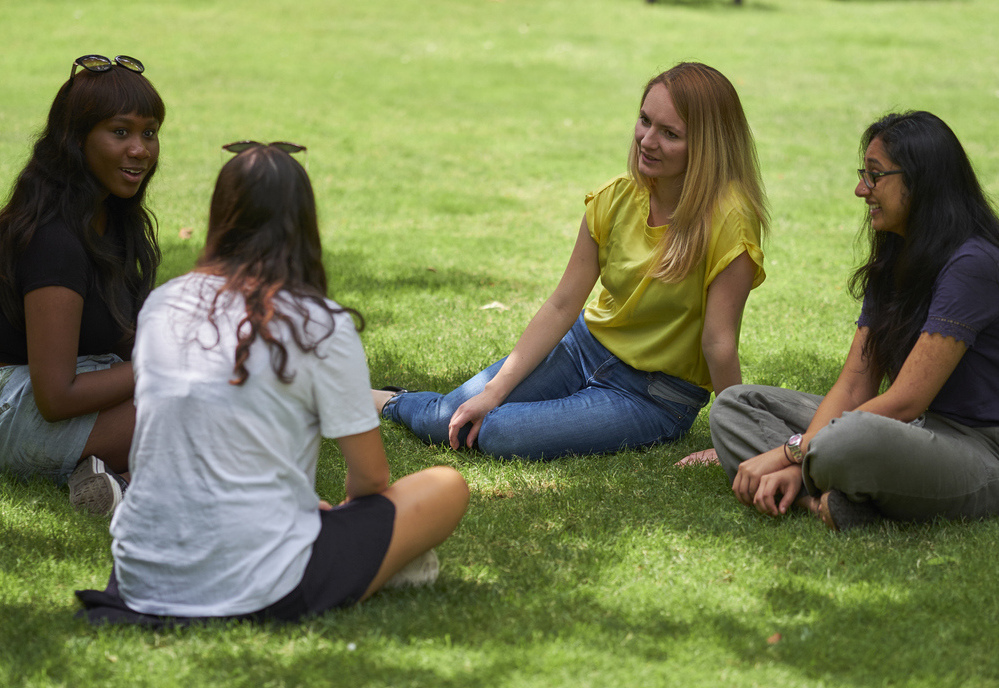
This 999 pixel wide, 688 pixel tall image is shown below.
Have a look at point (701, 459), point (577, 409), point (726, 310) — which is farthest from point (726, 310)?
point (577, 409)

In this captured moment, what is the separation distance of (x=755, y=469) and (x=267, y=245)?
6.77 ft

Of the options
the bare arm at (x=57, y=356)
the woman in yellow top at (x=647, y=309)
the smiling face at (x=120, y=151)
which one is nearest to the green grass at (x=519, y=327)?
the woman in yellow top at (x=647, y=309)

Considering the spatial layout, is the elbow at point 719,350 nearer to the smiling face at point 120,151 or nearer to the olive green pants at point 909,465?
the olive green pants at point 909,465

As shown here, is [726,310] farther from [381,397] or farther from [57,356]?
[57,356]

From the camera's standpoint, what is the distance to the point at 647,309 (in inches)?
179

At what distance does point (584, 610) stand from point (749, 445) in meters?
1.18

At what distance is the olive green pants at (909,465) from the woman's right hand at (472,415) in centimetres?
143

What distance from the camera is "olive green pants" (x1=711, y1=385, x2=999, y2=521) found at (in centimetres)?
357

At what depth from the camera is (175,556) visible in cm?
286

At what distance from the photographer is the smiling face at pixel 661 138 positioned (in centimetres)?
430

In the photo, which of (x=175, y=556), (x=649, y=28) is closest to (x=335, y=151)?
(x=175, y=556)

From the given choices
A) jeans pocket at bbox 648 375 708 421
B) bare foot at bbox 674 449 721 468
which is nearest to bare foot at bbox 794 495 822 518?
bare foot at bbox 674 449 721 468

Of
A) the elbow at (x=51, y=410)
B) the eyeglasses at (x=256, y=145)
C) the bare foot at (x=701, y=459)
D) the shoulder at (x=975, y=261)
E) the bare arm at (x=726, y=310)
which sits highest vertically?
the eyeglasses at (x=256, y=145)

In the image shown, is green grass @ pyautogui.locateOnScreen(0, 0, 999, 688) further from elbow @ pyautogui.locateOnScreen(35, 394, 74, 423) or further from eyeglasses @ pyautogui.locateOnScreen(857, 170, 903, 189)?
eyeglasses @ pyautogui.locateOnScreen(857, 170, 903, 189)
